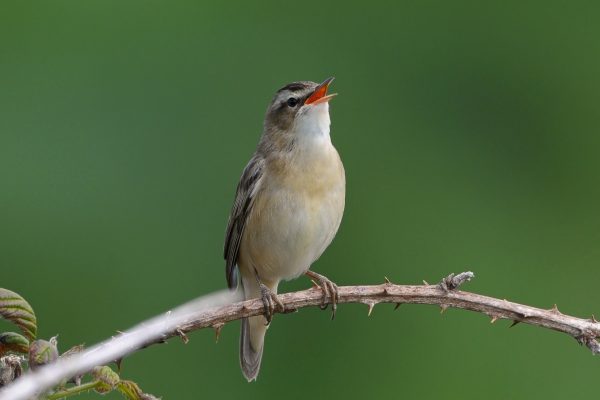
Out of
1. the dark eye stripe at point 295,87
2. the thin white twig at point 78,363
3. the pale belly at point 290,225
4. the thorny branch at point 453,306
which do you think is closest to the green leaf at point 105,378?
the thin white twig at point 78,363

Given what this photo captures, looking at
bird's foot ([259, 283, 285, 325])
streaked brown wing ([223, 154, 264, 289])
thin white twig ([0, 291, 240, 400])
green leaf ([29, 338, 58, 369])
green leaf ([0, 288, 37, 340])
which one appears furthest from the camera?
streaked brown wing ([223, 154, 264, 289])

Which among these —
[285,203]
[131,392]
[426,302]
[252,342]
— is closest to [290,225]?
[285,203]

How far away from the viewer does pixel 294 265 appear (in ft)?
13.8

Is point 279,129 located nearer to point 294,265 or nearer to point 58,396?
point 294,265

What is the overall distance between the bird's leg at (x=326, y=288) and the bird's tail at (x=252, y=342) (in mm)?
309

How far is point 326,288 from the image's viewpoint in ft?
11.5

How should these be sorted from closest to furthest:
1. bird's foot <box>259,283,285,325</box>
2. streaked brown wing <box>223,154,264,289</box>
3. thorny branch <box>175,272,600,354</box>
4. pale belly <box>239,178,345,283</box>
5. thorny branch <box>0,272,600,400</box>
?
thorny branch <box>0,272,600,400</box> < thorny branch <box>175,272,600,354</box> < bird's foot <box>259,283,285,325</box> < pale belly <box>239,178,345,283</box> < streaked brown wing <box>223,154,264,289</box>

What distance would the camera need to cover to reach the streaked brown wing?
13.7 feet

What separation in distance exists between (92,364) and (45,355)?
3.3 inches

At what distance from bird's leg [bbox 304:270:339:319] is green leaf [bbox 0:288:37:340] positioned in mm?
1321

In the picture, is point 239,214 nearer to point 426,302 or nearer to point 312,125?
point 312,125

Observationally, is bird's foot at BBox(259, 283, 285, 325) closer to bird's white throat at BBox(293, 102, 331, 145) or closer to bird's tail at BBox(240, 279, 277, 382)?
bird's tail at BBox(240, 279, 277, 382)

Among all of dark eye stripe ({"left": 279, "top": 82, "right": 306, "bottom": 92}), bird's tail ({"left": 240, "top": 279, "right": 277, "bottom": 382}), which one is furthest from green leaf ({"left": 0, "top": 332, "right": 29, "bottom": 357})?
dark eye stripe ({"left": 279, "top": 82, "right": 306, "bottom": 92})

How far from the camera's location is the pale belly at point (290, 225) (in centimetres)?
402
